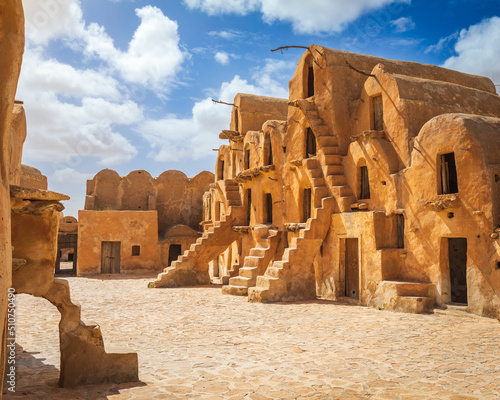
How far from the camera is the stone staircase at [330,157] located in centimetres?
1606

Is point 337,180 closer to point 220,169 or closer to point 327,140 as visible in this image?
point 327,140

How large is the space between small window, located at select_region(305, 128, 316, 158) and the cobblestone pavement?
6.66m

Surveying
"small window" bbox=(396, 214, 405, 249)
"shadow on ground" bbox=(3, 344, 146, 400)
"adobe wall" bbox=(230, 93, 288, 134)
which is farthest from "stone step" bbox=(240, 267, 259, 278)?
"shadow on ground" bbox=(3, 344, 146, 400)

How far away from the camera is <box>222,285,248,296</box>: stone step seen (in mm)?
16953

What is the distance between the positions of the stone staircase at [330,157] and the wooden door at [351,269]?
1282 millimetres

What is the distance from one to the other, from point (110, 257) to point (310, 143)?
14624 mm

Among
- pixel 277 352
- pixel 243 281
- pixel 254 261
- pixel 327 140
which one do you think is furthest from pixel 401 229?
pixel 277 352

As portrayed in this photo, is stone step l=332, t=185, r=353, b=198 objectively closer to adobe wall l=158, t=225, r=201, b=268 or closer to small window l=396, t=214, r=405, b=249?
small window l=396, t=214, r=405, b=249

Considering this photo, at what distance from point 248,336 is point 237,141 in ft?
52.5

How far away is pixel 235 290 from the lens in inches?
674

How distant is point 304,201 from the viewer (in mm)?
18312

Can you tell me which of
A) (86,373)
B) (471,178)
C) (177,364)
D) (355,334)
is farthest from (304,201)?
(86,373)

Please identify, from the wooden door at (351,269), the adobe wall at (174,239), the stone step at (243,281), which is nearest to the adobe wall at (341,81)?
the wooden door at (351,269)

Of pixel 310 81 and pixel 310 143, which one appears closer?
pixel 310 143
